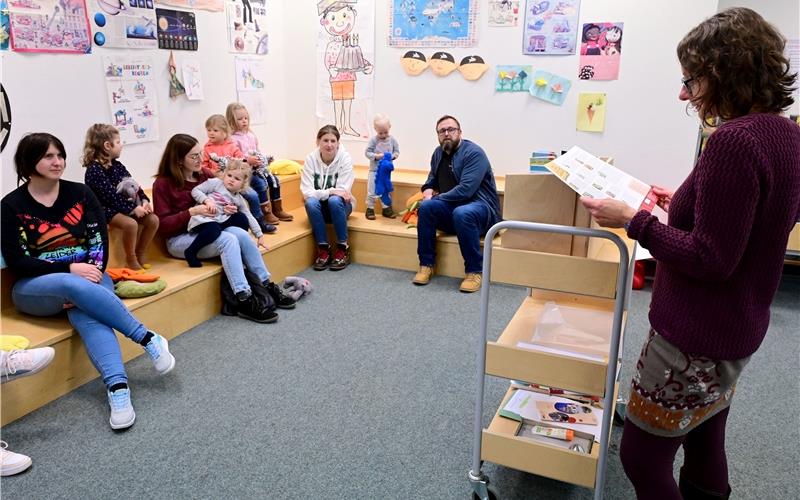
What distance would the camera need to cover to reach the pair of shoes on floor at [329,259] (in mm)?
4086

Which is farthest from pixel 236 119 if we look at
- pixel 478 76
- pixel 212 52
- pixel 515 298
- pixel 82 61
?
pixel 515 298

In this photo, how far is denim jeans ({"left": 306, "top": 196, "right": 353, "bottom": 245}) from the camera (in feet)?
13.3

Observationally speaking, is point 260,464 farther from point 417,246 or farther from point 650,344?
point 417,246

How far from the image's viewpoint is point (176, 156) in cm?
330

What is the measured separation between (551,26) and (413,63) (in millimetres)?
1029

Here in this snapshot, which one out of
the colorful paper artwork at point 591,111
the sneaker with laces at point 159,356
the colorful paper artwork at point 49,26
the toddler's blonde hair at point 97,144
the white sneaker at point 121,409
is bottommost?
the white sneaker at point 121,409

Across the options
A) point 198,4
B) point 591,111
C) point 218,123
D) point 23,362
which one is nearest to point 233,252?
point 218,123

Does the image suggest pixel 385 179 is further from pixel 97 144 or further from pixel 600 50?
pixel 97 144

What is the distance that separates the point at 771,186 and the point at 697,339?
322 mm

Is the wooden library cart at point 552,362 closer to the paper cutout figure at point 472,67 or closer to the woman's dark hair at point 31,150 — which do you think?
the woman's dark hair at point 31,150

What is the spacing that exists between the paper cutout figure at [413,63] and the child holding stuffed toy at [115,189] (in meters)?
2.28

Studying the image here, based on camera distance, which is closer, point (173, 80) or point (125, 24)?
point (125, 24)

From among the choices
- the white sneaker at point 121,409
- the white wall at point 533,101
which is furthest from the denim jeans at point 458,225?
the white sneaker at point 121,409

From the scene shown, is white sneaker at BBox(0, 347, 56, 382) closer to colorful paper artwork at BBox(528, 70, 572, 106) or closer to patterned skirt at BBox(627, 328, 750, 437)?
patterned skirt at BBox(627, 328, 750, 437)
